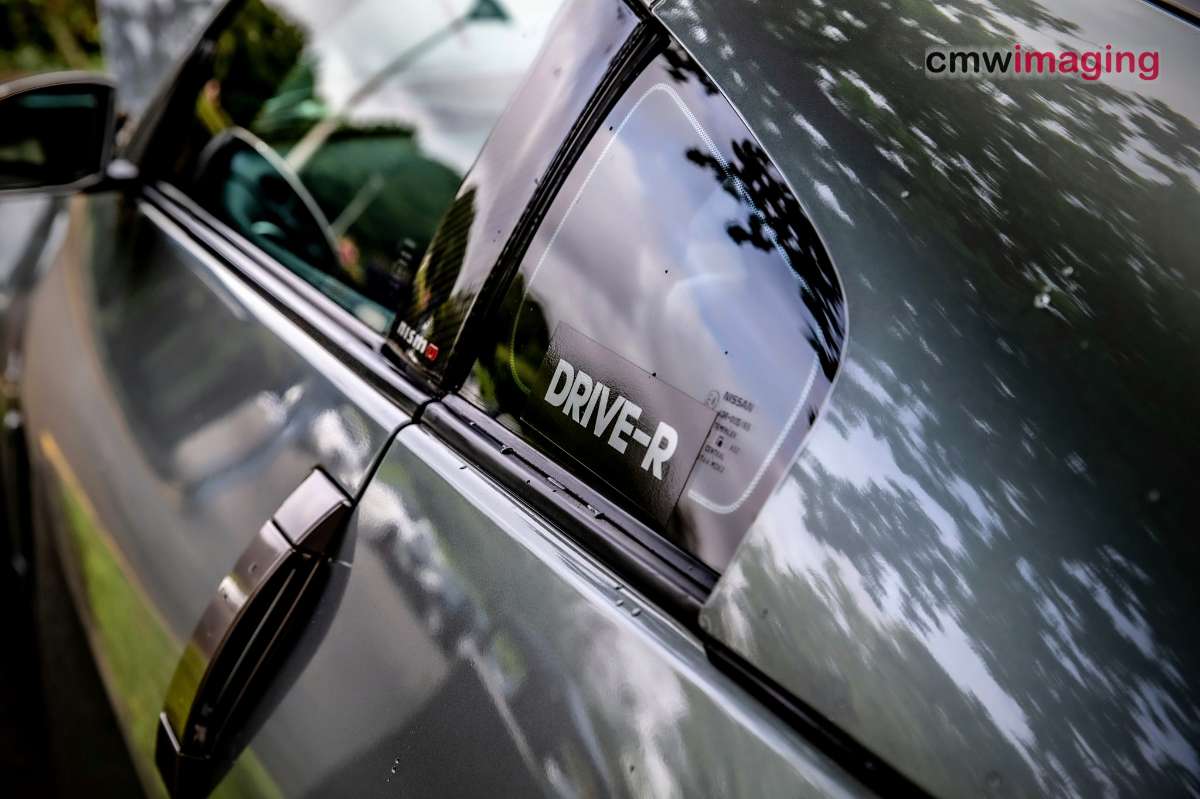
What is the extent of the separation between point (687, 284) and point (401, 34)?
1.26 m

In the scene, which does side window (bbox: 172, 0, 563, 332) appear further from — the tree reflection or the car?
the tree reflection

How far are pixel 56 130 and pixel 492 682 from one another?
217cm

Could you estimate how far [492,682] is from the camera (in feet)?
4.05

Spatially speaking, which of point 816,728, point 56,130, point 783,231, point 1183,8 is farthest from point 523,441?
point 56,130

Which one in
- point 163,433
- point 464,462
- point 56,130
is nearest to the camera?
point 464,462

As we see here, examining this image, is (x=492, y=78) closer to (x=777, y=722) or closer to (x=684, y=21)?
(x=684, y=21)

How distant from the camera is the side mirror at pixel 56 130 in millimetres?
2562

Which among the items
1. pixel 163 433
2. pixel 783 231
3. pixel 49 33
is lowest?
pixel 49 33

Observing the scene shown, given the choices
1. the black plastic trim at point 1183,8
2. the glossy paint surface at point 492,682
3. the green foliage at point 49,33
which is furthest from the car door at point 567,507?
the green foliage at point 49,33

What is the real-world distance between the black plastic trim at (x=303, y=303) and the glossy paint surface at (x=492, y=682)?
138mm

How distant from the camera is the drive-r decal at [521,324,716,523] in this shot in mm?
1242

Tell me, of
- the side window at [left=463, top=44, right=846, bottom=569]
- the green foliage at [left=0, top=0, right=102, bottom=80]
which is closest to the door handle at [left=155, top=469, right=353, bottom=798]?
the side window at [left=463, top=44, right=846, bottom=569]

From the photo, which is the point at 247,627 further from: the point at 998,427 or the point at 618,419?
the point at 998,427

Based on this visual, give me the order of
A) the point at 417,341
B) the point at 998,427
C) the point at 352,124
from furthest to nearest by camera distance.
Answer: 1. the point at 352,124
2. the point at 417,341
3. the point at 998,427
